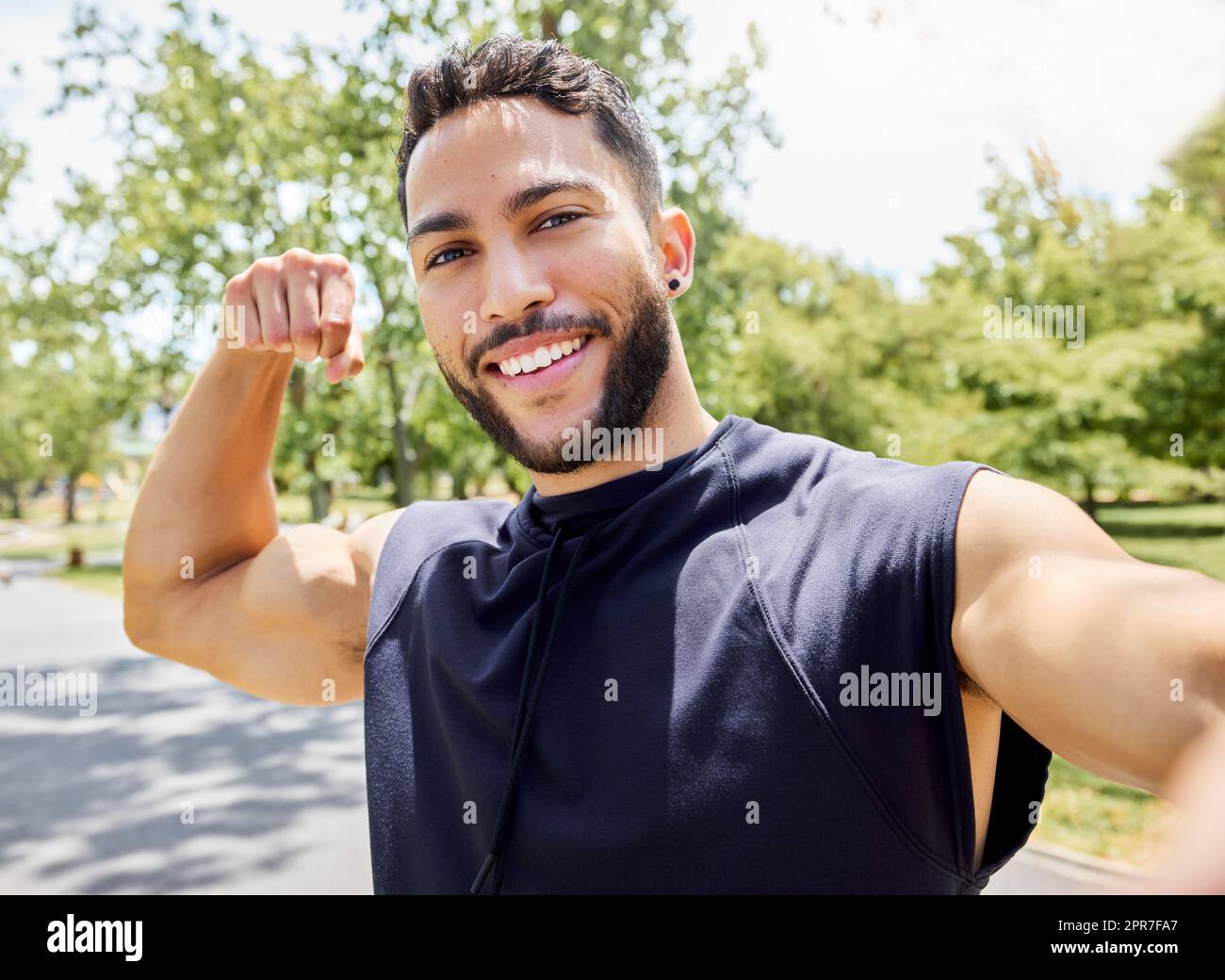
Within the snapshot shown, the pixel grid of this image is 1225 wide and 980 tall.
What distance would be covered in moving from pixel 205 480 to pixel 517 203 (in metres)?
1.05

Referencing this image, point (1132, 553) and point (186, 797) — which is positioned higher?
point (1132, 553)

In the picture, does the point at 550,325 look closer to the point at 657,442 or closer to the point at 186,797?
the point at 657,442

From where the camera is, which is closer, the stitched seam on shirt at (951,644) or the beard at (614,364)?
the stitched seam on shirt at (951,644)

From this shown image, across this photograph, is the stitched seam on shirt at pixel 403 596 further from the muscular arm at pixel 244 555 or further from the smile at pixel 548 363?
the smile at pixel 548 363

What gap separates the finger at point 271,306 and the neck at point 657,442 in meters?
0.69

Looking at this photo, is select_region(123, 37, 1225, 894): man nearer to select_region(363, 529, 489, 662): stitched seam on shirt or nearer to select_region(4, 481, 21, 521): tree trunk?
select_region(363, 529, 489, 662): stitched seam on shirt

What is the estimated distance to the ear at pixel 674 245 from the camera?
1860 mm

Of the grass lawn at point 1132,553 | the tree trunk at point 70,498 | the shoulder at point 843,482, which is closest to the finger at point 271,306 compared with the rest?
the shoulder at point 843,482

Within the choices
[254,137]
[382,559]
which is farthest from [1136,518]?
[382,559]

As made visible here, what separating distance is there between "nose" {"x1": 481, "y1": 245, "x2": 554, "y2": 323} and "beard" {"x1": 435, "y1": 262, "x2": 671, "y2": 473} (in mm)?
22

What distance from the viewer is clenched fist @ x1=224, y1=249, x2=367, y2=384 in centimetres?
194

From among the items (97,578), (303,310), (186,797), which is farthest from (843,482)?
(97,578)

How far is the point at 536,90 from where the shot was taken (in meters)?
1.72
